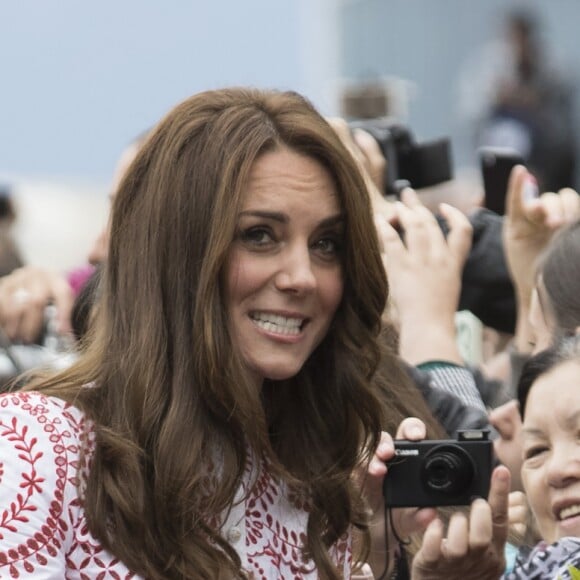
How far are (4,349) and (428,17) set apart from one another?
7339 millimetres

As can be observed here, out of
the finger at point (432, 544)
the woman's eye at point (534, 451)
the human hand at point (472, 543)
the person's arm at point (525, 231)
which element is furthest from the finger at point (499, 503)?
the person's arm at point (525, 231)

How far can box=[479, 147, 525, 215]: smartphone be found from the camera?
15.1 ft

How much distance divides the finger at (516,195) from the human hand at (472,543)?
1.16 meters

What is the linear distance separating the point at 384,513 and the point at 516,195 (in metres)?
1.07

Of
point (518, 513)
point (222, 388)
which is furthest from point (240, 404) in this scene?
point (518, 513)

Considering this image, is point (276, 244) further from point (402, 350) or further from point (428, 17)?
point (428, 17)

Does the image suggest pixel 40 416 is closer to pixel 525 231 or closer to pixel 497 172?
pixel 525 231

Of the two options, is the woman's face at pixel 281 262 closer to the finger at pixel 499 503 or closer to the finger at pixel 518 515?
the finger at pixel 499 503

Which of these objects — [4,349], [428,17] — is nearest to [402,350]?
[4,349]

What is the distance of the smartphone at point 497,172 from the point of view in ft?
15.1

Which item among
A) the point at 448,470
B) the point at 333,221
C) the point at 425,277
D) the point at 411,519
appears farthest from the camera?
the point at 425,277

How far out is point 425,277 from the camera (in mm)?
4203

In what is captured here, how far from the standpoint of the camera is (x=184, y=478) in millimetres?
2928

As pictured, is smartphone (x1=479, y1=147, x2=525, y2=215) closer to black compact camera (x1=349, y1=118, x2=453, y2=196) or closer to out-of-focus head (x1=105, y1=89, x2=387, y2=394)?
black compact camera (x1=349, y1=118, x2=453, y2=196)
